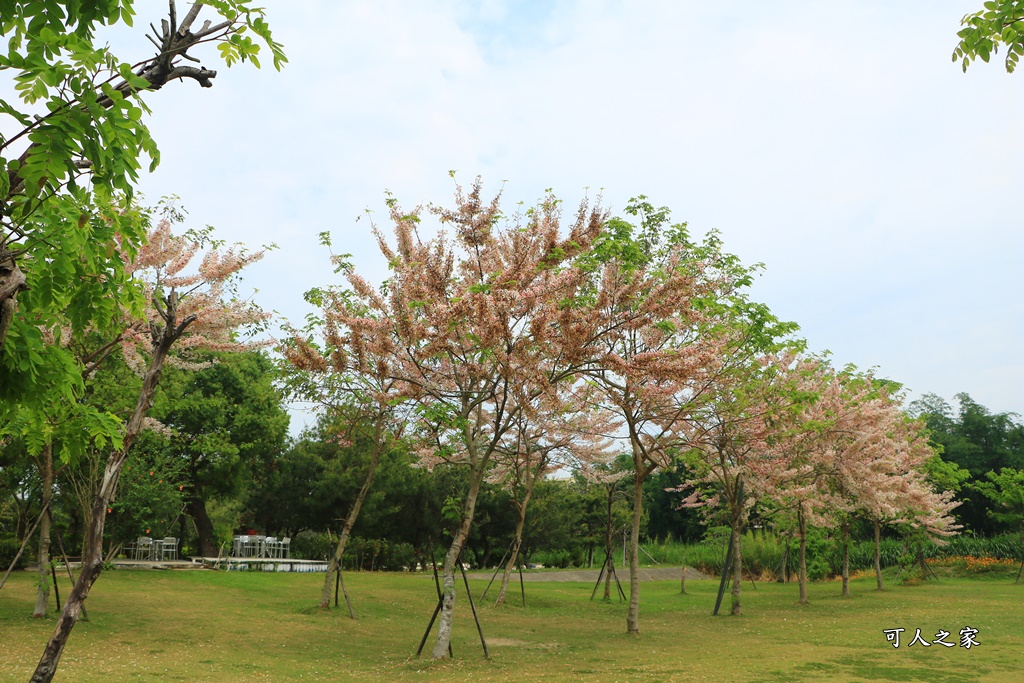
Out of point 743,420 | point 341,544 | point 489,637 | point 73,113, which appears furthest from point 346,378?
point 73,113

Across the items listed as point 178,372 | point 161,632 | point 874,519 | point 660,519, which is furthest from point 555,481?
point 660,519

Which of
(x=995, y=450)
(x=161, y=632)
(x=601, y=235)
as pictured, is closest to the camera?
(x=601, y=235)

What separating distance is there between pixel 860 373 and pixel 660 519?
30.1m

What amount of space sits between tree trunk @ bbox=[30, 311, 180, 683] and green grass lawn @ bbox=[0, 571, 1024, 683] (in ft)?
13.1

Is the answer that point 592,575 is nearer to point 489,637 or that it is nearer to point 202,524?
point 202,524

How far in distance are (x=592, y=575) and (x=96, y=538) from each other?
28.2 m

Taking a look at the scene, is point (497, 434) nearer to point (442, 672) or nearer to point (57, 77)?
point (442, 672)

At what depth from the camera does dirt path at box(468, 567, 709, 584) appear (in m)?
29.6

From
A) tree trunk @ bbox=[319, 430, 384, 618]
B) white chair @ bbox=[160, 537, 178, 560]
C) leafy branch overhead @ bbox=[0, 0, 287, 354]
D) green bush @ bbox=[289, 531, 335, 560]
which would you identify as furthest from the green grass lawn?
green bush @ bbox=[289, 531, 335, 560]

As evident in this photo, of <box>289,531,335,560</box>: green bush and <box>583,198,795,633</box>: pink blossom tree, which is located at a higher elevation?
<box>583,198,795,633</box>: pink blossom tree

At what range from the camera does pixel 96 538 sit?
5555 mm

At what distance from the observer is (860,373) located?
2466cm

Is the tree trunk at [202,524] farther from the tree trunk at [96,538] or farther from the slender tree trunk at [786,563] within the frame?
the tree trunk at [96,538]

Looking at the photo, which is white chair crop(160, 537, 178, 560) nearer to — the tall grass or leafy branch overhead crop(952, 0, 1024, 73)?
the tall grass
